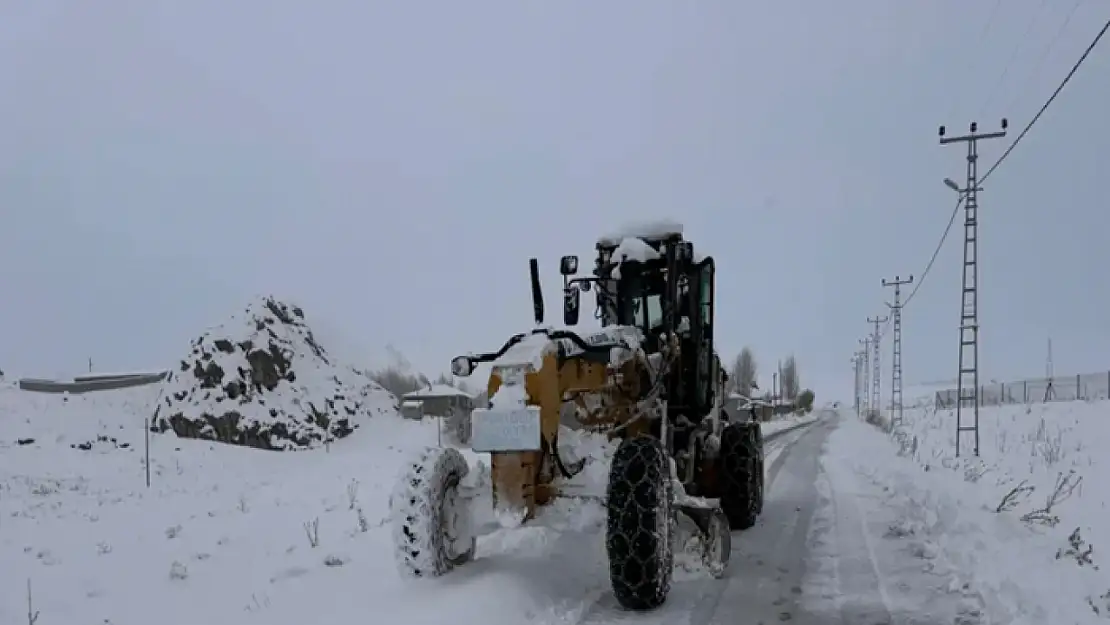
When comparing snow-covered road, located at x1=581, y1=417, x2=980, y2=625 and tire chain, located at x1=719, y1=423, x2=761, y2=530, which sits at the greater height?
tire chain, located at x1=719, y1=423, x2=761, y2=530

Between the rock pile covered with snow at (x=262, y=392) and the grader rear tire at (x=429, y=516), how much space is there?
15.2m

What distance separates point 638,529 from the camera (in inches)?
198

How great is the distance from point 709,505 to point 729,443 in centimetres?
314

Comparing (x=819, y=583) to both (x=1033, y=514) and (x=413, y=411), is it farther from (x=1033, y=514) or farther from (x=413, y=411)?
(x=413, y=411)

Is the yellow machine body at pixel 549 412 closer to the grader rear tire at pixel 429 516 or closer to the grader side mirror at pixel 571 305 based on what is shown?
the grader rear tire at pixel 429 516

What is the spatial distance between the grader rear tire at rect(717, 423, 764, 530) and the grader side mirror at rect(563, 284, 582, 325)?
261 cm

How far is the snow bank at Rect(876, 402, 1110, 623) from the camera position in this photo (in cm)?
524

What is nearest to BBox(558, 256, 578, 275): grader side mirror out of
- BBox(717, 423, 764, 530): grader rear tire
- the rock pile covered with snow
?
BBox(717, 423, 764, 530): grader rear tire

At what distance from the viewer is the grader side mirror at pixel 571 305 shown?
766 cm

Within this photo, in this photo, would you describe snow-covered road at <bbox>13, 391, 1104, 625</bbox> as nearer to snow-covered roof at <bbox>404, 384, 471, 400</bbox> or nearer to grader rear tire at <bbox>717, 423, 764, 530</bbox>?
grader rear tire at <bbox>717, 423, 764, 530</bbox>

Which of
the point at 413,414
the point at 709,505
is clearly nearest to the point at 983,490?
the point at 709,505

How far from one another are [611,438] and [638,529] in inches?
54.0

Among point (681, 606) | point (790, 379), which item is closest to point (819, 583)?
point (681, 606)

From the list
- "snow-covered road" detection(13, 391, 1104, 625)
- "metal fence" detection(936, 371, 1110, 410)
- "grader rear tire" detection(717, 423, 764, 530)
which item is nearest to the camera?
"snow-covered road" detection(13, 391, 1104, 625)
